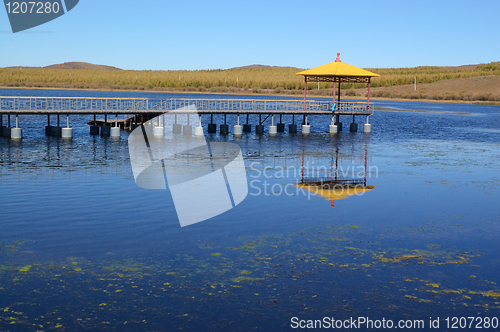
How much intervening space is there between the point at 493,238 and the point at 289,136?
3435cm

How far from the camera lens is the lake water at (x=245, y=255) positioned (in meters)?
9.94

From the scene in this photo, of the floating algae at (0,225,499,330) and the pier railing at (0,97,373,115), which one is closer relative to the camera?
the floating algae at (0,225,499,330)

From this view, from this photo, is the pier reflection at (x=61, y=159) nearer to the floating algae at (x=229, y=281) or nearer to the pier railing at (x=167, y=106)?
the pier railing at (x=167, y=106)

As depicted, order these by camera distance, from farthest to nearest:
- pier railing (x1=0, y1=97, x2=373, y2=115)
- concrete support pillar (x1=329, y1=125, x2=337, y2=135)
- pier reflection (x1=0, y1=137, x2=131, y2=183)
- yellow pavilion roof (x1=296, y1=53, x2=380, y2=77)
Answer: concrete support pillar (x1=329, y1=125, x2=337, y2=135) → yellow pavilion roof (x1=296, y1=53, x2=380, y2=77) → pier railing (x1=0, y1=97, x2=373, y2=115) → pier reflection (x1=0, y1=137, x2=131, y2=183)

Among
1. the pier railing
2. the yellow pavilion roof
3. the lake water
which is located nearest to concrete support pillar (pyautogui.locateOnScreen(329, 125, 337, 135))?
the pier railing

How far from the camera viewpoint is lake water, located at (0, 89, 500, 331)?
32.6 feet

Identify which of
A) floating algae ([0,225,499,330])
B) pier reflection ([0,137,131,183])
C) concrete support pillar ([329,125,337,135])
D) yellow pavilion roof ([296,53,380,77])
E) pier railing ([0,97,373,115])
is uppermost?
yellow pavilion roof ([296,53,380,77])

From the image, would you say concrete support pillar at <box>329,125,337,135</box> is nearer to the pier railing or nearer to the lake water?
the pier railing

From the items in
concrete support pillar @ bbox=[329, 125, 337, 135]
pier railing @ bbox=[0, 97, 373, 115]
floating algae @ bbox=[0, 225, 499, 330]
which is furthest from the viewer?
concrete support pillar @ bbox=[329, 125, 337, 135]

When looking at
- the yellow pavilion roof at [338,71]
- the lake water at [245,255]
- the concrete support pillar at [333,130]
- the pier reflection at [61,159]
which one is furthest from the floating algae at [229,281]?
the concrete support pillar at [333,130]

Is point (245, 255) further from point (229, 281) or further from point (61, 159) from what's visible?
point (61, 159)

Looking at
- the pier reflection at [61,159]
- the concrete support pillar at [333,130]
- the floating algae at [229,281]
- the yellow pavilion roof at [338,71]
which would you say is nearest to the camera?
the floating algae at [229,281]

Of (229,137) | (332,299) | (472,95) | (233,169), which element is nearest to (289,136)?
(229,137)

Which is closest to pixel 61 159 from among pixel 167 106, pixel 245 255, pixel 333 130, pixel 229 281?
pixel 245 255
